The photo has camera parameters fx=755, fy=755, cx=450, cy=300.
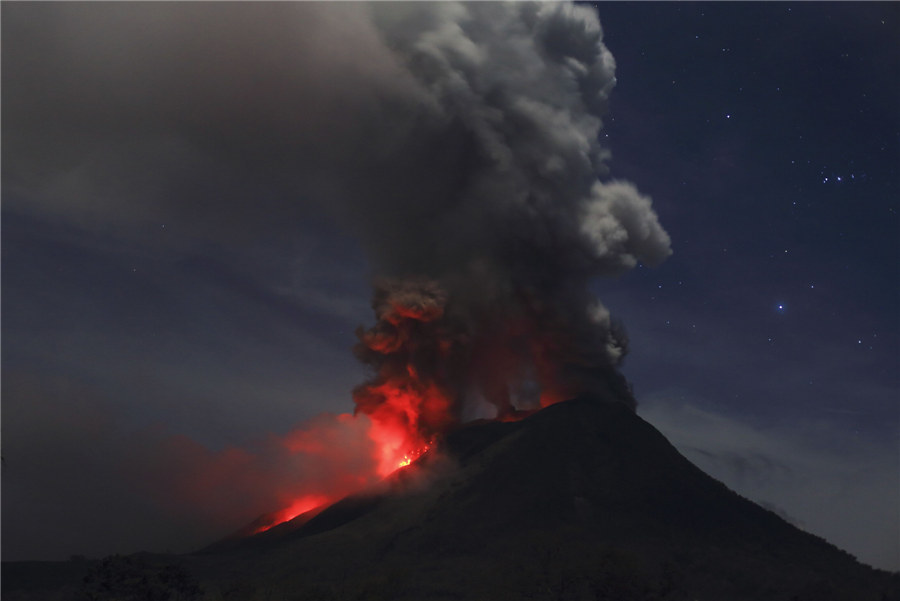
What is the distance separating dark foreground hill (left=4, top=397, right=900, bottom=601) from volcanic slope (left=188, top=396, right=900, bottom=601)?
0.29 metres

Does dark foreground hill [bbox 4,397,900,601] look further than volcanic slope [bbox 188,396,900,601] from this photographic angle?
No

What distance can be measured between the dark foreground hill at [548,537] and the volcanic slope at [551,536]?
0.95 ft

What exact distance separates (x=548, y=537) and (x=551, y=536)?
0.65m

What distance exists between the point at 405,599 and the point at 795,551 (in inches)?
2355

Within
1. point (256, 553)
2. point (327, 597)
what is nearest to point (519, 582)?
point (327, 597)

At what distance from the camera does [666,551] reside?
104125mm

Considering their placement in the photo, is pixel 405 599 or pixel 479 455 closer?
pixel 405 599

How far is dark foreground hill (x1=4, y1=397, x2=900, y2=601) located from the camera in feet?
299

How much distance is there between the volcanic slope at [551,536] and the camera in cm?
9156

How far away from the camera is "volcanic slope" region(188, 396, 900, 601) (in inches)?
3605

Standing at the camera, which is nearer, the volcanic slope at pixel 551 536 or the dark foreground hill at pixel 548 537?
the dark foreground hill at pixel 548 537

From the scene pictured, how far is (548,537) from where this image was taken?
10594 cm

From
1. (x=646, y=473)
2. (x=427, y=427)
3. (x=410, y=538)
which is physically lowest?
(x=410, y=538)

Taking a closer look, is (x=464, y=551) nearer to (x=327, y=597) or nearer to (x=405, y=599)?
(x=405, y=599)
